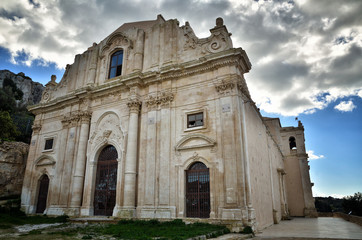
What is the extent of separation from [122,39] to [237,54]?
31.3ft

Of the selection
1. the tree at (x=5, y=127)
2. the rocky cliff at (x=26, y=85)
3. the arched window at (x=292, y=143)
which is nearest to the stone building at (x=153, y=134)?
the tree at (x=5, y=127)

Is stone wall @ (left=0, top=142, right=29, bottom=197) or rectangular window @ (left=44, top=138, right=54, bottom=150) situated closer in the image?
rectangular window @ (left=44, top=138, right=54, bottom=150)

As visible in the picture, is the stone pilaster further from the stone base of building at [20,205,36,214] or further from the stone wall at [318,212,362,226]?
the stone wall at [318,212,362,226]

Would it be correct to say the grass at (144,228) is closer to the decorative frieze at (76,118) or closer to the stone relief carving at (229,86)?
the stone relief carving at (229,86)

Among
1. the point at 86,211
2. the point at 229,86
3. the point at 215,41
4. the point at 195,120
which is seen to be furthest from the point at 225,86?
the point at 86,211

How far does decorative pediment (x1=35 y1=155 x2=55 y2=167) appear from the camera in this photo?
18481mm

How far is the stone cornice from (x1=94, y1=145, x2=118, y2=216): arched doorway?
13.6ft

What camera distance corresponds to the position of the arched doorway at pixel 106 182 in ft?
50.7

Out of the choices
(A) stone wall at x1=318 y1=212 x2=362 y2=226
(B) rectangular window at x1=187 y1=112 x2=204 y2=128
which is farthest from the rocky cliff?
(A) stone wall at x1=318 y1=212 x2=362 y2=226

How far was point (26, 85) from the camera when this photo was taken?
56.2m

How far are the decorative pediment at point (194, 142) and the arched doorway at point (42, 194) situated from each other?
11.3m

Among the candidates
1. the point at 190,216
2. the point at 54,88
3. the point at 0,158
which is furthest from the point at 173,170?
the point at 0,158

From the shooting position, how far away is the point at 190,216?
1252 cm

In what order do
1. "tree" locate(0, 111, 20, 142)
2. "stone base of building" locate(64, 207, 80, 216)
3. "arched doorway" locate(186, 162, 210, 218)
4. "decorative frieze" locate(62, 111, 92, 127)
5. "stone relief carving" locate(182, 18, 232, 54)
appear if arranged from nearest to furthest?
"arched doorway" locate(186, 162, 210, 218) < "stone relief carving" locate(182, 18, 232, 54) < "stone base of building" locate(64, 207, 80, 216) < "decorative frieze" locate(62, 111, 92, 127) < "tree" locate(0, 111, 20, 142)
